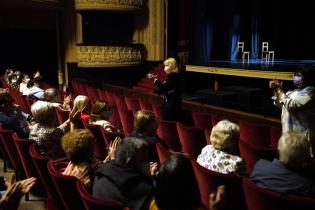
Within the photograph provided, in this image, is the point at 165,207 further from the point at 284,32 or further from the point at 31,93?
the point at 284,32

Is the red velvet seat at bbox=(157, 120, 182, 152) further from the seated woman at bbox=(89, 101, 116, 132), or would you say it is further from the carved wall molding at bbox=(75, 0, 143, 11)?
the carved wall molding at bbox=(75, 0, 143, 11)

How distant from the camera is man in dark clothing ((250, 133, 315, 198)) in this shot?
1480mm

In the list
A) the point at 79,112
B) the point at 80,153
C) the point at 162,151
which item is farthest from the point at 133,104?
the point at 80,153

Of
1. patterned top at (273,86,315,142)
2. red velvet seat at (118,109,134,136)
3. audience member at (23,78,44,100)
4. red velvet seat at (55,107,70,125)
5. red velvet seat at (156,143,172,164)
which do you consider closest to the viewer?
red velvet seat at (156,143,172,164)

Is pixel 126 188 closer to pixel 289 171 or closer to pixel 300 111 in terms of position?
pixel 289 171

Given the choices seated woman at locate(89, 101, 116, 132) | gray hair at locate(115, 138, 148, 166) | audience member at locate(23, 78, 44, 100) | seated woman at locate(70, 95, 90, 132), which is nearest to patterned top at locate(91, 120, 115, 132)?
seated woman at locate(89, 101, 116, 132)

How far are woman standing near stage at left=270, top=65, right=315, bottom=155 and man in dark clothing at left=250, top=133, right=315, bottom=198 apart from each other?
948 millimetres

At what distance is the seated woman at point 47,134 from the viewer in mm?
2275

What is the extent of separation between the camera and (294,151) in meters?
1.52

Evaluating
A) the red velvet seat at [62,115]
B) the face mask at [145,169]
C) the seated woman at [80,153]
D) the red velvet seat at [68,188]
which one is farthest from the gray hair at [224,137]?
the red velvet seat at [62,115]

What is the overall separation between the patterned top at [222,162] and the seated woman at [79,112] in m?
1.22

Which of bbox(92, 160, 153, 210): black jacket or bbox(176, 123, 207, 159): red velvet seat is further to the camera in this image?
bbox(176, 123, 207, 159): red velvet seat

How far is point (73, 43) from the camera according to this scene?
855 centimetres

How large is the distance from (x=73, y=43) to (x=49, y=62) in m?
1.16
